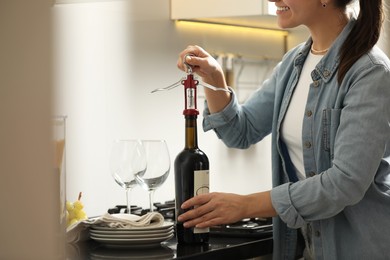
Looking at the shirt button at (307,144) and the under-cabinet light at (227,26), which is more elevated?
the under-cabinet light at (227,26)

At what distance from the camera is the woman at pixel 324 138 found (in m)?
1.48

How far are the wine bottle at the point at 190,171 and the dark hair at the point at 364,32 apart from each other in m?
0.35

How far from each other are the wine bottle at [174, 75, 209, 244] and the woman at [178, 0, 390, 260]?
0.09 feet

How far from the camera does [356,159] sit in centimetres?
146

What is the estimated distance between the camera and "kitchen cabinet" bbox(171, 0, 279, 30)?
236 cm

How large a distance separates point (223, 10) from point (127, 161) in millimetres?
896

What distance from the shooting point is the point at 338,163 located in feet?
4.84

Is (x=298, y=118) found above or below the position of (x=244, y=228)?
above

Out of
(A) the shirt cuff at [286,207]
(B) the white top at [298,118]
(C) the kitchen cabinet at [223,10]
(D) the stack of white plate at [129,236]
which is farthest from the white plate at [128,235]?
(C) the kitchen cabinet at [223,10]

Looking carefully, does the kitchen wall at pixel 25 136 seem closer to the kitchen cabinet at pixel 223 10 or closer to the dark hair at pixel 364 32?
the dark hair at pixel 364 32

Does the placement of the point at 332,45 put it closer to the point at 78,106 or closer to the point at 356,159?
the point at 356,159

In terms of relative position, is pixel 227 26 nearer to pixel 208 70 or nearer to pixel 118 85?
pixel 118 85

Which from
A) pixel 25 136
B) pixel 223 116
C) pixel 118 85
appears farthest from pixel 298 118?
pixel 25 136

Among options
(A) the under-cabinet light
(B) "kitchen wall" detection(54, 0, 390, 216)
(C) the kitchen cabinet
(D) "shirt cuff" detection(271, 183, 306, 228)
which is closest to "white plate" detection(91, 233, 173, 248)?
(D) "shirt cuff" detection(271, 183, 306, 228)
